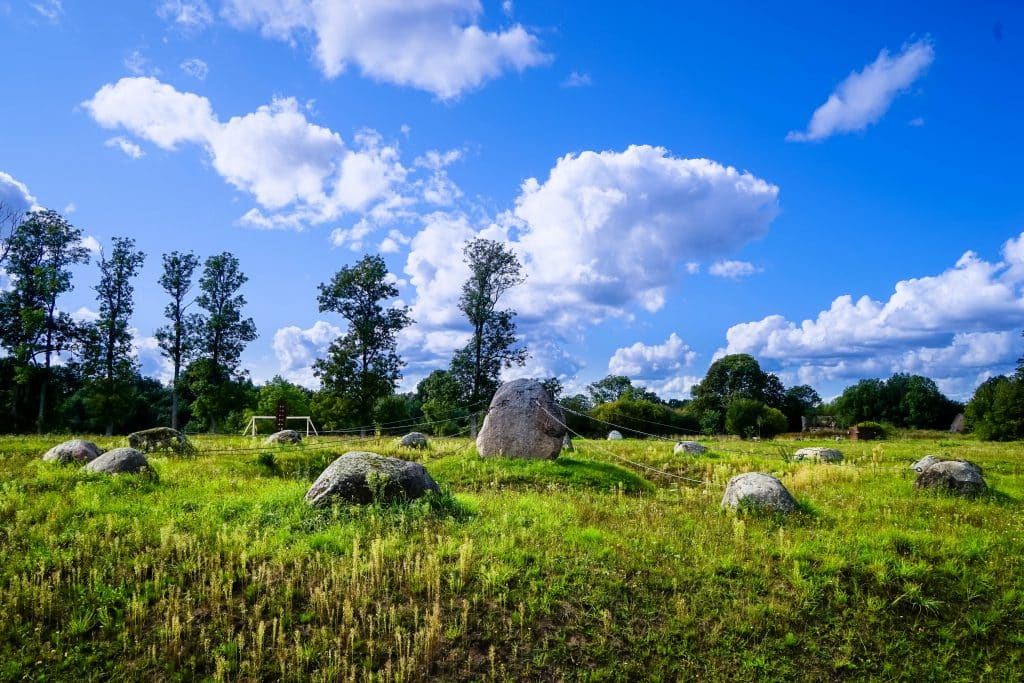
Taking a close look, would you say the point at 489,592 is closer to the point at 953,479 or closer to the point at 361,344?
the point at 953,479

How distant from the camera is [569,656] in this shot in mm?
7152

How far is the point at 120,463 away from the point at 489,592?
38.0ft

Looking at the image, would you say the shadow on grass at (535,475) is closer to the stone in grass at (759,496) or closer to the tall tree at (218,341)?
the stone in grass at (759,496)

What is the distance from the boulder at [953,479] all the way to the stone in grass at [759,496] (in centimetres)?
534

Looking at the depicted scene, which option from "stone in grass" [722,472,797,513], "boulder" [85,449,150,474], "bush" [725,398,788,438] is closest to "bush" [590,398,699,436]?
"bush" [725,398,788,438]

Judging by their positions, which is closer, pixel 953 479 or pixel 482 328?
pixel 953 479

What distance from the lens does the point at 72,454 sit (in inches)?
655

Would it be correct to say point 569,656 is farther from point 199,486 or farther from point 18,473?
point 18,473

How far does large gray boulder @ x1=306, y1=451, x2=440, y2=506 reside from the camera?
11352mm

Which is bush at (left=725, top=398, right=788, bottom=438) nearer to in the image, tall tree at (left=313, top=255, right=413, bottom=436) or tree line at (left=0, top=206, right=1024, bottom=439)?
tree line at (left=0, top=206, right=1024, bottom=439)

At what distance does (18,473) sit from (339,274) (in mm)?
28760

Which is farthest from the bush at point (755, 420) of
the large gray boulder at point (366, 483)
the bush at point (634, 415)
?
the large gray boulder at point (366, 483)

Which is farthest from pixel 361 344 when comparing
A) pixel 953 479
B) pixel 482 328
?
pixel 953 479

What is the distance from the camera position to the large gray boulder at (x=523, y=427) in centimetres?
1920
